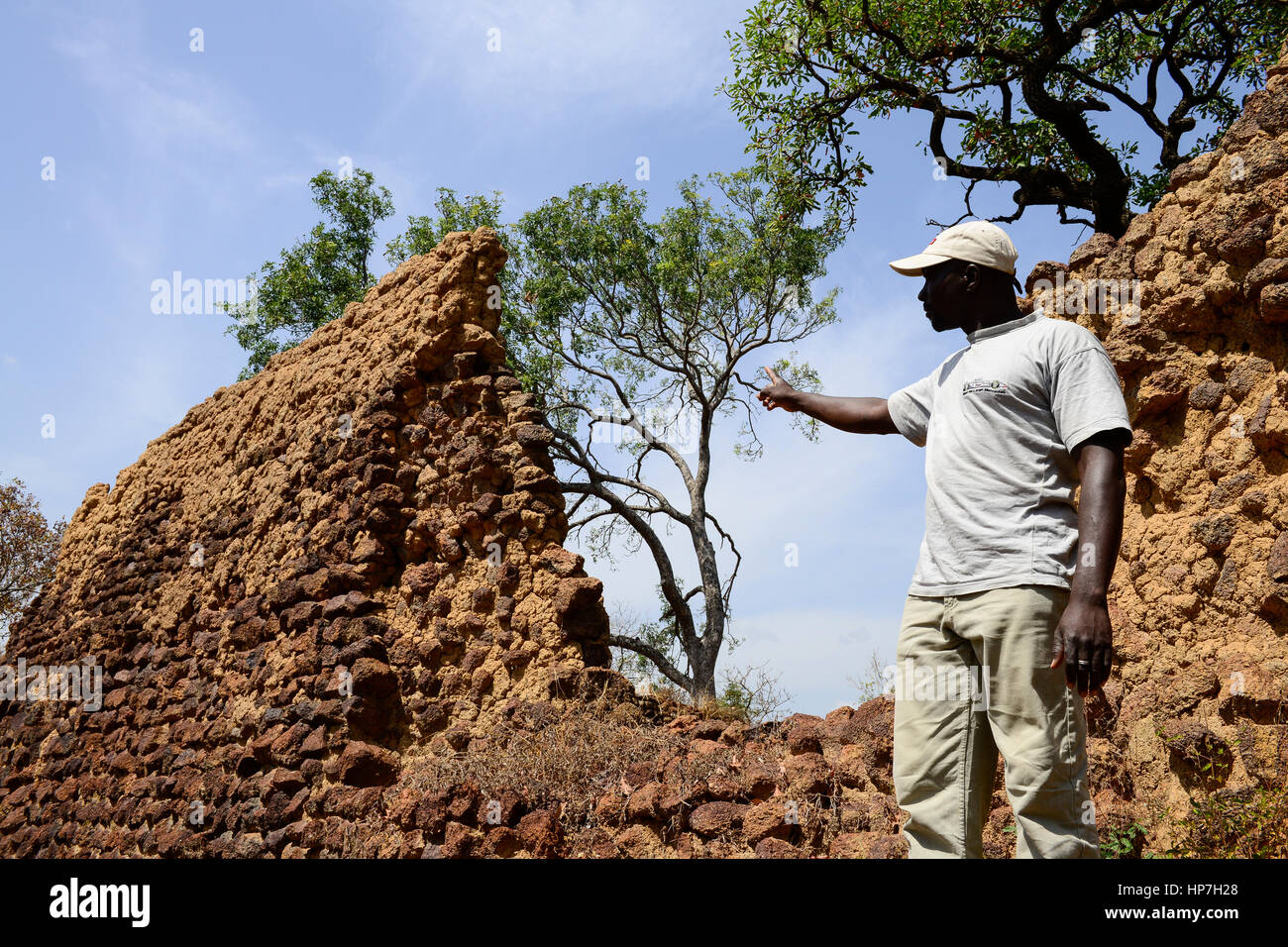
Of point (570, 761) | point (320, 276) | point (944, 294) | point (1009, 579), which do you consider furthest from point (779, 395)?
point (320, 276)

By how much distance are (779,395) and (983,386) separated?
2.82 ft

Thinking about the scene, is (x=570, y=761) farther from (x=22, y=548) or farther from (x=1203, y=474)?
(x=22, y=548)

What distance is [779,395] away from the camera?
3.25m

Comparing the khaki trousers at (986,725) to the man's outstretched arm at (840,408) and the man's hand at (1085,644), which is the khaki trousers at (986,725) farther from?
the man's outstretched arm at (840,408)

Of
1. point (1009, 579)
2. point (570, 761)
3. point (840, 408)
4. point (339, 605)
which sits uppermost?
point (840, 408)

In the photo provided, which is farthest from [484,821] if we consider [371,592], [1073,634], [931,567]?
[1073,634]

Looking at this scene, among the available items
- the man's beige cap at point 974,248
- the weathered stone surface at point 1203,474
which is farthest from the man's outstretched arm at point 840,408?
the weathered stone surface at point 1203,474

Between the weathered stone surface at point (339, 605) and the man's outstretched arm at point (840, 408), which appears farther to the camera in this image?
the weathered stone surface at point (339, 605)

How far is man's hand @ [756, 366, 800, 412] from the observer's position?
3217mm

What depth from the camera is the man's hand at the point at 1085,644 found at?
2152mm

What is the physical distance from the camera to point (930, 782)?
2393 millimetres

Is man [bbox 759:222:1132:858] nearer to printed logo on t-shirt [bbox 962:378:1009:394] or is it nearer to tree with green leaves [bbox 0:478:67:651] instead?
printed logo on t-shirt [bbox 962:378:1009:394]

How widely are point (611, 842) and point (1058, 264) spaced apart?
10.8 feet

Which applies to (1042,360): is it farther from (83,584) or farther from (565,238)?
(565,238)
